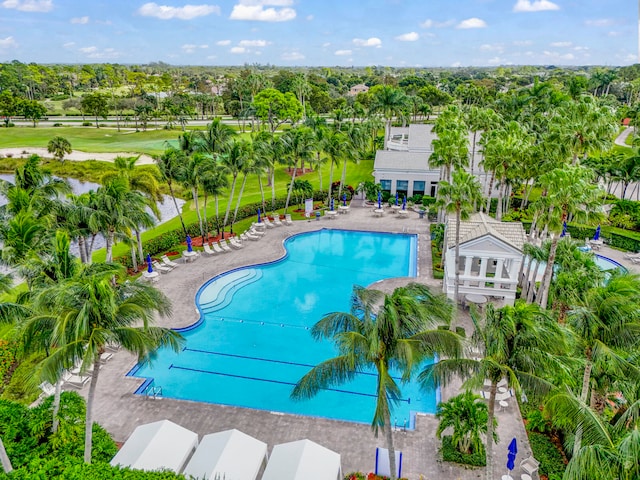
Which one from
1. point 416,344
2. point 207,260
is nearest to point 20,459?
point 416,344

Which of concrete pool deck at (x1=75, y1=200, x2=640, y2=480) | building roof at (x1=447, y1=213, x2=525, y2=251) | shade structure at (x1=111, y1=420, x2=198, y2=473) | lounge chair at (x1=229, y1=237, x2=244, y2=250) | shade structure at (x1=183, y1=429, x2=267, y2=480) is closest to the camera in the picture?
shade structure at (x1=183, y1=429, x2=267, y2=480)

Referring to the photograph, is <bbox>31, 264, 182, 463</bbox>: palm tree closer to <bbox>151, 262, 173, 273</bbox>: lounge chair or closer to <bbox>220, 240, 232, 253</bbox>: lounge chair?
<bbox>151, 262, 173, 273</bbox>: lounge chair

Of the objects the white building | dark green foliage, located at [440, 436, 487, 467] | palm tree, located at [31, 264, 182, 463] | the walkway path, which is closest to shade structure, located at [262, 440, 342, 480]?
the walkway path

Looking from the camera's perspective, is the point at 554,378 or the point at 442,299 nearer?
the point at 554,378

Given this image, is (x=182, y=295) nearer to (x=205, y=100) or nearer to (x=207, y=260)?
(x=207, y=260)

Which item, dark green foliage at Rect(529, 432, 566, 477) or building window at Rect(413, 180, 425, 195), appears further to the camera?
building window at Rect(413, 180, 425, 195)
